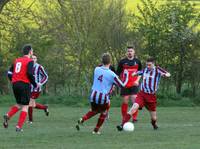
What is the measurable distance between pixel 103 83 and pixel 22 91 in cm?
185

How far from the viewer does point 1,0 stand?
110 ft

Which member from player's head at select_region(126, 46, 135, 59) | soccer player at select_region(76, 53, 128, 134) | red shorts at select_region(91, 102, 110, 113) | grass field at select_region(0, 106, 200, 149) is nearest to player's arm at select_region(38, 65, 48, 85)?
grass field at select_region(0, 106, 200, 149)

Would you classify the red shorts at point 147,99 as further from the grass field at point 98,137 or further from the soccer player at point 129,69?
the soccer player at point 129,69

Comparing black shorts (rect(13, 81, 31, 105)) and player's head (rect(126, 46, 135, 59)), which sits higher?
player's head (rect(126, 46, 135, 59))

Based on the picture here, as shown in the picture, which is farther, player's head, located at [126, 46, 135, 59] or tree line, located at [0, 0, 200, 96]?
tree line, located at [0, 0, 200, 96]

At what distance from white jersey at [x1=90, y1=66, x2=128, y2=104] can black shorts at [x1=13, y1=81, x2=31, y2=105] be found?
1.55 m

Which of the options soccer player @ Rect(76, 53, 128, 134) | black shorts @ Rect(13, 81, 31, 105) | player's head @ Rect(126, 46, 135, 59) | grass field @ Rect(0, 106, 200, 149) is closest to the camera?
grass field @ Rect(0, 106, 200, 149)

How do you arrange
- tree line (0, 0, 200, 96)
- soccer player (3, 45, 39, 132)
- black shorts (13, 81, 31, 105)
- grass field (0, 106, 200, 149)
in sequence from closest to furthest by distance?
1. grass field (0, 106, 200, 149)
2. soccer player (3, 45, 39, 132)
3. black shorts (13, 81, 31, 105)
4. tree line (0, 0, 200, 96)

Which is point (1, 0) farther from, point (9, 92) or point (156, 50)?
point (156, 50)

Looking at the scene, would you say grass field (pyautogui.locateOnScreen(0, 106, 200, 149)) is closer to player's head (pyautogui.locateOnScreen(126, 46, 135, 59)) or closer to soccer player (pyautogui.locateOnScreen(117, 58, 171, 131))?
soccer player (pyautogui.locateOnScreen(117, 58, 171, 131))

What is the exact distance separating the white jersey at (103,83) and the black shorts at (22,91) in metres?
1.55

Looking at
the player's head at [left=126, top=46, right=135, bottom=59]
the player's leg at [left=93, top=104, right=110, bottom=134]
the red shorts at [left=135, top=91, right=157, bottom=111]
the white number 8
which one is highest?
the player's head at [left=126, top=46, right=135, bottom=59]

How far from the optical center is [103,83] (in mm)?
14469

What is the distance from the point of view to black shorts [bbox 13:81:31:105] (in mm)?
15078
